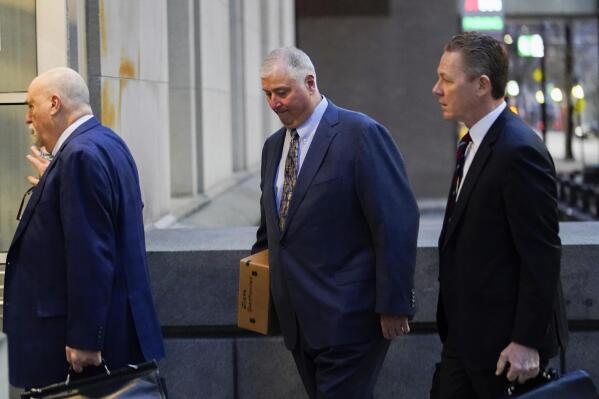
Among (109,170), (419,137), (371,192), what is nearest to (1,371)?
(109,170)

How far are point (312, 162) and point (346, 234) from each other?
0.31 metres

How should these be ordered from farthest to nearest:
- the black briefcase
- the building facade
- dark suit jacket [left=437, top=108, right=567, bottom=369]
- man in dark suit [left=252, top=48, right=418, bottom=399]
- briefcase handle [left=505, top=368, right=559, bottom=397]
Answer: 1. the building facade
2. man in dark suit [left=252, top=48, right=418, bottom=399]
3. briefcase handle [left=505, top=368, right=559, bottom=397]
4. dark suit jacket [left=437, top=108, right=567, bottom=369]
5. the black briefcase

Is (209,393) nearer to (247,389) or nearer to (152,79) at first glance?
(247,389)

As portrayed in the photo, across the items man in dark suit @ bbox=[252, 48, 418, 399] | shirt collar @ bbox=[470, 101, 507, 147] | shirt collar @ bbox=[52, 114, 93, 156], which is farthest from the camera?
shirt collar @ bbox=[52, 114, 93, 156]

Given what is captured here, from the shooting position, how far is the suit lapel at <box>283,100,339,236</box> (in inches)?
178

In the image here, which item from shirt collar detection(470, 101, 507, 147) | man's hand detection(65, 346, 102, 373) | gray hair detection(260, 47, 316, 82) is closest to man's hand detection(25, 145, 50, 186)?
man's hand detection(65, 346, 102, 373)

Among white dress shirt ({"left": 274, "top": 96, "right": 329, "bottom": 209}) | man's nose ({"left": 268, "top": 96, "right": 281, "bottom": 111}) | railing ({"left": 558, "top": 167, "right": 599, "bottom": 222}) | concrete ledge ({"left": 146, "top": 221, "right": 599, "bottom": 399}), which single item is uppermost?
man's nose ({"left": 268, "top": 96, "right": 281, "bottom": 111})

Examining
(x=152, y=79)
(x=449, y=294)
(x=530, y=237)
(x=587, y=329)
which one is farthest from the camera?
(x=152, y=79)

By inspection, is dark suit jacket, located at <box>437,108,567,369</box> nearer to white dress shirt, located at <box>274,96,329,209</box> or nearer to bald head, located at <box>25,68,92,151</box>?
white dress shirt, located at <box>274,96,329,209</box>

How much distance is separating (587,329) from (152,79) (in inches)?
125

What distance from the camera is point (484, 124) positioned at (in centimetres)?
419

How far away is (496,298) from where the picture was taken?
4.09 metres

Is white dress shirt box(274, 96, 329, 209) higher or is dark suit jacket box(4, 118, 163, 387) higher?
white dress shirt box(274, 96, 329, 209)

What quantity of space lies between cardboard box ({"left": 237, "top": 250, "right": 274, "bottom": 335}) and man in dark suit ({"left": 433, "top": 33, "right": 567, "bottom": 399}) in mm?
783
